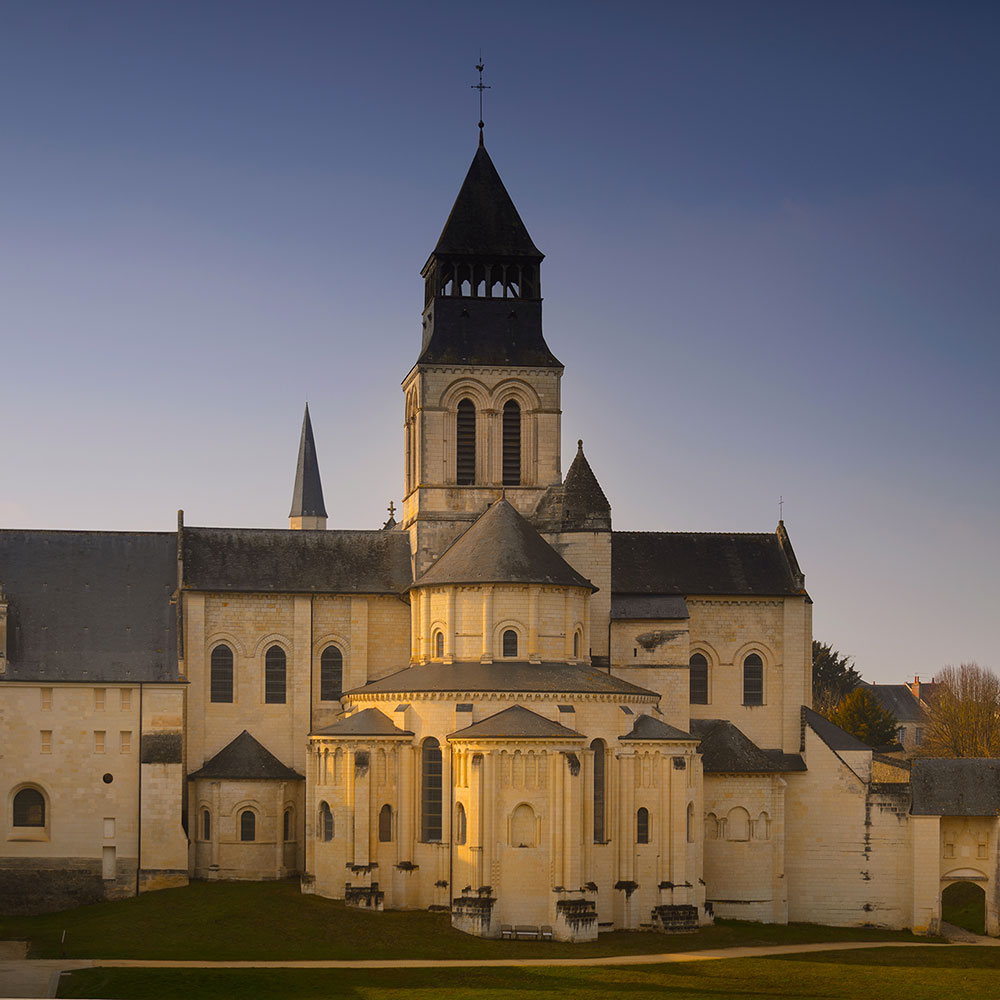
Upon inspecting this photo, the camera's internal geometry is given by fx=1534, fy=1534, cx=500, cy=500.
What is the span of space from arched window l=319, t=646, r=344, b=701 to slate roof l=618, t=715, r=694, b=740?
14451 millimetres

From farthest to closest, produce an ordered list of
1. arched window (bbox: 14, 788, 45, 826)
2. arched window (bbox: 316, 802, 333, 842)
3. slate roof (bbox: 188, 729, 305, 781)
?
slate roof (bbox: 188, 729, 305, 781) → arched window (bbox: 14, 788, 45, 826) → arched window (bbox: 316, 802, 333, 842)

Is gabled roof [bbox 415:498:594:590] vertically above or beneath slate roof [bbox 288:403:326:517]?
beneath

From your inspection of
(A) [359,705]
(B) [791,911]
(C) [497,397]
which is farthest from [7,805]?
(B) [791,911]

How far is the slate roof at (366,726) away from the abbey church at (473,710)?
4.8 inches

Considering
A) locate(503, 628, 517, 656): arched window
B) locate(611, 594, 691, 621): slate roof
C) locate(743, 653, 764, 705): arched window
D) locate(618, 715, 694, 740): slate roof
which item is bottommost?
locate(618, 715, 694, 740): slate roof

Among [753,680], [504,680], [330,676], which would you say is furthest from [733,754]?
[330,676]

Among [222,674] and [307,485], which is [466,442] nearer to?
[222,674]

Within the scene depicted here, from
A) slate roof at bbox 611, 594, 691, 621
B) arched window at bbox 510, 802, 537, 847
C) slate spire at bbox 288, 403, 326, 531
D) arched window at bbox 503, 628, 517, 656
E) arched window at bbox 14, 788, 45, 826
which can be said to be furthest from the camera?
slate spire at bbox 288, 403, 326, 531

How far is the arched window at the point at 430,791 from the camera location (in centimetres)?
5822

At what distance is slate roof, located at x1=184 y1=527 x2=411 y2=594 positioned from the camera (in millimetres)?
67188

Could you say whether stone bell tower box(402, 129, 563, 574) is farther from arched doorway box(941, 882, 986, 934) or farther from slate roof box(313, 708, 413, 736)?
arched doorway box(941, 882, 986, 934)

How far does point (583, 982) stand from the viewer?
48.2 metres

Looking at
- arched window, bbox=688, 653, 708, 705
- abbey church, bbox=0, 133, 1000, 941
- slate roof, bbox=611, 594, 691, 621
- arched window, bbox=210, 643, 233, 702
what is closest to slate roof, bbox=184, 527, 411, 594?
abbey church, bbox=0, 133, 1000, 941

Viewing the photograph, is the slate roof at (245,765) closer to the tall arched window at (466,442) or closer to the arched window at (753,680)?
the tall arched window at (466,442)
